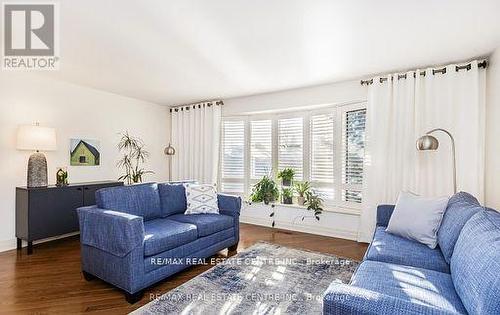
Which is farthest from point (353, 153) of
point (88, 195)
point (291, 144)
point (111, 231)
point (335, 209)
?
point (88, 195)

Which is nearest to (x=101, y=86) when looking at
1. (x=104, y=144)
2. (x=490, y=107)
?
(x=104, y=144)

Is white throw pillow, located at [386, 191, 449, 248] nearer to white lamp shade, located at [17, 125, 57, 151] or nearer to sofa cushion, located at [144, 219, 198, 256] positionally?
sofa cushion, located at [144, 219, 198, 256]

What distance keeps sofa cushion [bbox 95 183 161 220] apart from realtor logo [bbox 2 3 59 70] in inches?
59.1

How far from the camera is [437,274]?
1631 millimetres

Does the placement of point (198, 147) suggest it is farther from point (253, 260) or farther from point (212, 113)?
point (253, 260)

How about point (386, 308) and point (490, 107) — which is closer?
point (386, 308)

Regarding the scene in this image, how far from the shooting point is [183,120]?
5203 millimetres

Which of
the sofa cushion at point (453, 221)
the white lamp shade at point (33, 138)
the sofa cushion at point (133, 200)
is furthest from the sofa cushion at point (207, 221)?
the sofa cushion at point (453, 221)

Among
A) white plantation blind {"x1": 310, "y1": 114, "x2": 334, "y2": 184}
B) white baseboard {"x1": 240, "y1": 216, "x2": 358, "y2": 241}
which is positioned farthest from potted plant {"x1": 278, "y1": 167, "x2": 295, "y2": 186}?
white baseboard {"x1": 240, "y1": 216, "x2": 358, "y2": 241}

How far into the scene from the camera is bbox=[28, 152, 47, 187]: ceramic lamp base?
3.20 metres

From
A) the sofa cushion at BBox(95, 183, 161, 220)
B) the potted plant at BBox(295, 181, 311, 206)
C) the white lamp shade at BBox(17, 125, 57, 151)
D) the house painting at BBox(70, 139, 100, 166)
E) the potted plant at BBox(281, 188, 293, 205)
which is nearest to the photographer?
the sofa cushion at BBox(95, 183, 161, 220)

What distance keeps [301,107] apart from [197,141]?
81.9 inches

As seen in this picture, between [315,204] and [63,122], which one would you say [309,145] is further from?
[63,122]

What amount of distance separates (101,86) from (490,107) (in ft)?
16.5
